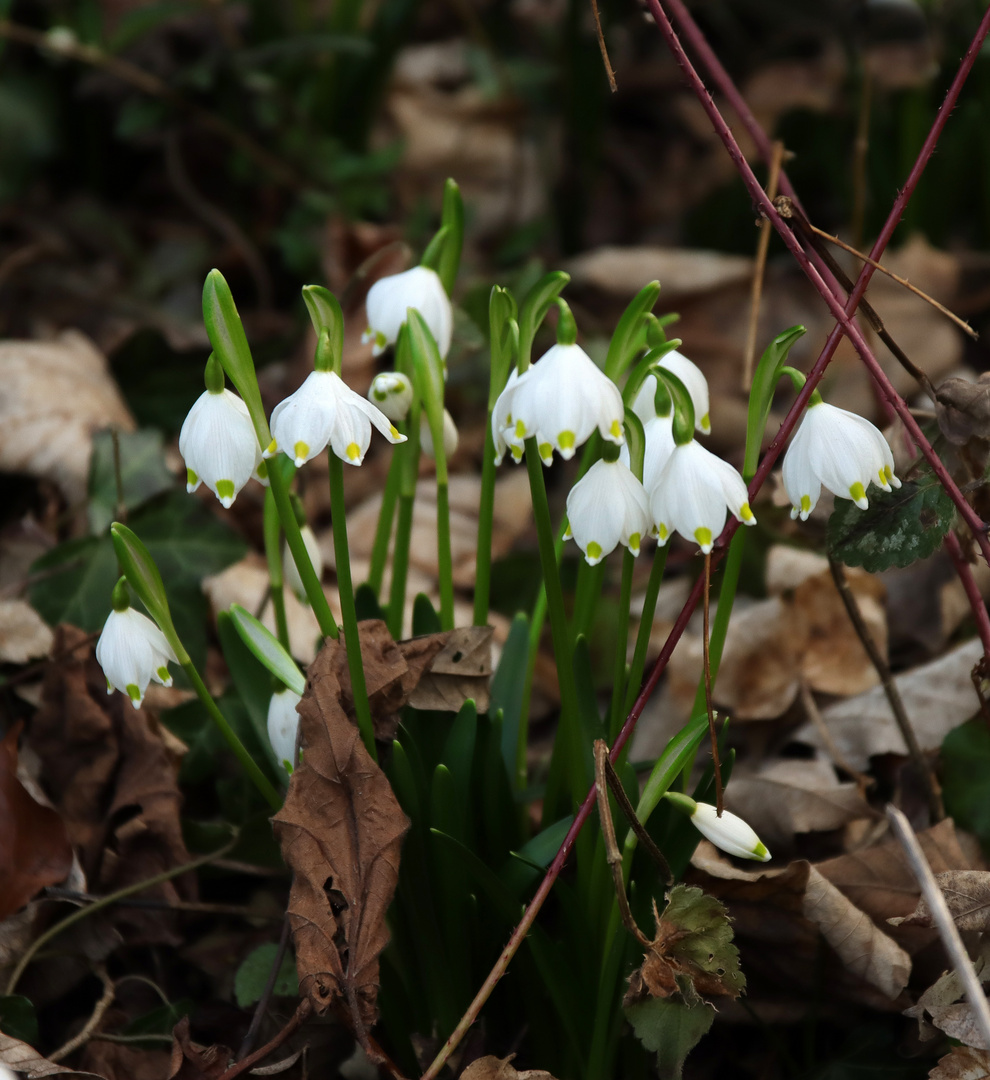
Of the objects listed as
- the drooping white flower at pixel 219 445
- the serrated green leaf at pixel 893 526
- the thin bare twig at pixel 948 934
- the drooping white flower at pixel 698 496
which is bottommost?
the thin bare twig at pixel 948 934

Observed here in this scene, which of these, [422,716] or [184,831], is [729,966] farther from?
[184,831]

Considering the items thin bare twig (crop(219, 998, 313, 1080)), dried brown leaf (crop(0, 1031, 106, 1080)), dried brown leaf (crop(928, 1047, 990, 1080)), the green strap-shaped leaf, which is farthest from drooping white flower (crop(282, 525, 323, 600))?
dried brown leaf (crop(928, 1047, 990, 1080))

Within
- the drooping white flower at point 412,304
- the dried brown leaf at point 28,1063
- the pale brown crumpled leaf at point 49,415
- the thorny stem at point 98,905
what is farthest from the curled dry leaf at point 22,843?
the pale brown crumpled leaf at point 49,415

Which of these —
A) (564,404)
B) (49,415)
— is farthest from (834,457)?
(49,415)

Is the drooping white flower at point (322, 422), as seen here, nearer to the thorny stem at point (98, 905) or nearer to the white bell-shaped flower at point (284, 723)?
the white bell-shaped flower at point (284, 723)

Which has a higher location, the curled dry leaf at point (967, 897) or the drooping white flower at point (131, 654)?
the drooping white flower at point (131, 654)

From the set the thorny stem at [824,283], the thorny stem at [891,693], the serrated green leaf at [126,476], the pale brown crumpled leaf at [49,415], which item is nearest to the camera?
the thorny stem at [824,283]

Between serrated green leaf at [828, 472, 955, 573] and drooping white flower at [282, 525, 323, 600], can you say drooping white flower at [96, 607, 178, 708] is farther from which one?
serrated green leaf at [828, 472, 955, 573]

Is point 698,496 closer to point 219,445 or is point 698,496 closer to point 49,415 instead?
point 219,445
